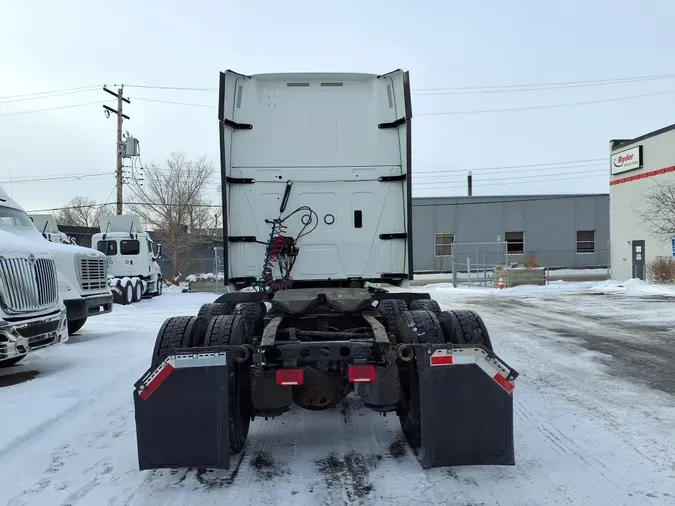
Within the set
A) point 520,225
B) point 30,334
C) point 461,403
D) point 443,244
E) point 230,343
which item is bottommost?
point 461,403

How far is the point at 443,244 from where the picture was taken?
38344mm

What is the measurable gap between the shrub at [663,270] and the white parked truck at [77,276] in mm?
20948

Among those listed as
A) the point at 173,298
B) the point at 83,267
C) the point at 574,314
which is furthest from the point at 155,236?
the point at 574,314

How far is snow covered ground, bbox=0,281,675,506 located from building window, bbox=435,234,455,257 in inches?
1179

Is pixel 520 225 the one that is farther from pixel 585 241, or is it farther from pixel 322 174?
pixel 322 174

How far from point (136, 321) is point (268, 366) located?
1135cm

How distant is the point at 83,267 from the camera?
10.6 meters

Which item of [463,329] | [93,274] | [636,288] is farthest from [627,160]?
[463,329]

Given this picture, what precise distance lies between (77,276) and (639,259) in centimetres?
2404

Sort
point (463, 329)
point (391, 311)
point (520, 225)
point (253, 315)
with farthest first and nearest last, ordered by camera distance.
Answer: point (520, 225)
point (391, 311)
point (253, 315)
point (463, 329)

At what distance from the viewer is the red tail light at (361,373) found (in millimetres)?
3953

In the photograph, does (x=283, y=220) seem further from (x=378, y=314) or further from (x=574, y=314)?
(x=574, y=314)

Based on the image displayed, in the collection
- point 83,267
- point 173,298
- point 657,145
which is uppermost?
point 657,145

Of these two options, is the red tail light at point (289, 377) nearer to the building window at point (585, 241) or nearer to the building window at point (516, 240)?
the building window at point (516, 240)
